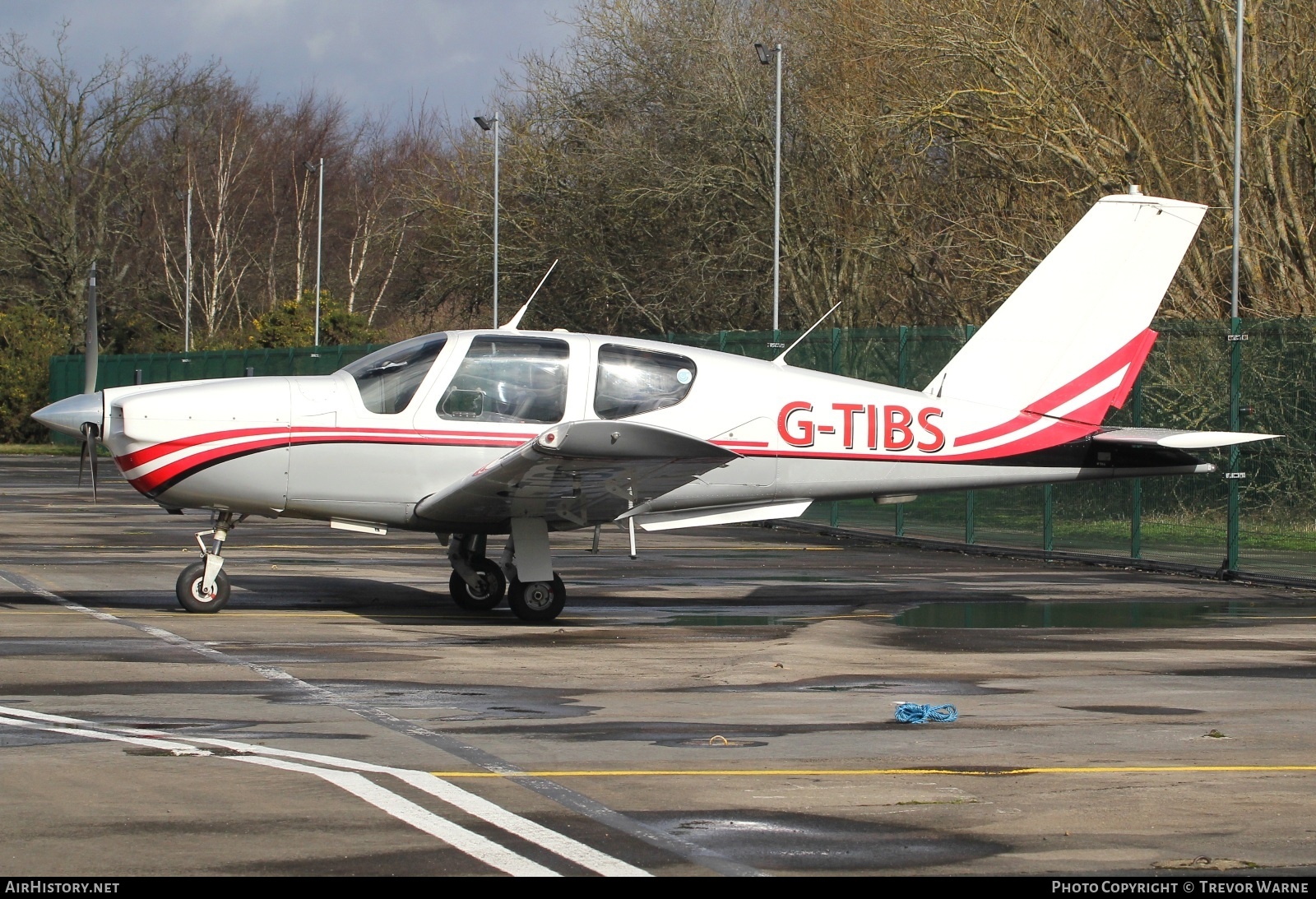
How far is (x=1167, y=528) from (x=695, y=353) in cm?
815

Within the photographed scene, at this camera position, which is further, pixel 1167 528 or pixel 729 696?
pixel 1167 528

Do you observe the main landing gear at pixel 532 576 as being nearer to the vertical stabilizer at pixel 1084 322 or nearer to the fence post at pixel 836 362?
the vertical stabilizer at pixel 1084 322

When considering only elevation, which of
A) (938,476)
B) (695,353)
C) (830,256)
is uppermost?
(830,256)

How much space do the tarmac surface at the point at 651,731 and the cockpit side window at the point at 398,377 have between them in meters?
1.71

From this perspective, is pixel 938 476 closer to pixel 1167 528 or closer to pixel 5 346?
pixel 1167 528

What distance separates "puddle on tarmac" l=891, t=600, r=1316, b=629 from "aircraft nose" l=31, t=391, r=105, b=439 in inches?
249

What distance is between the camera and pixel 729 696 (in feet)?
30.3

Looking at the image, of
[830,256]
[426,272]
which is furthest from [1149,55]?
[426,272]

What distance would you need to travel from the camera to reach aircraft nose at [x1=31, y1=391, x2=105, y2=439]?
12195mm

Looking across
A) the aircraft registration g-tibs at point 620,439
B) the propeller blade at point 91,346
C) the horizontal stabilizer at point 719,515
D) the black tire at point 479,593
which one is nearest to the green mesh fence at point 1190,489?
the aircraft registration g-tibs at point 620,439

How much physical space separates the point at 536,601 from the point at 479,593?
1094 mm

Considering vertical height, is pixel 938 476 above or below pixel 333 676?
above

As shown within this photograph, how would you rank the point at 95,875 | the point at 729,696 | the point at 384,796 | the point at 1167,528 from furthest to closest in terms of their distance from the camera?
the point at 1167,528
the point at 729,696
the point at 384,796
the point at 95,875

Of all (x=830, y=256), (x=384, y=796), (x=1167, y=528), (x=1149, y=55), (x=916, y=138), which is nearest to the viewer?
(x=384, y=796)
